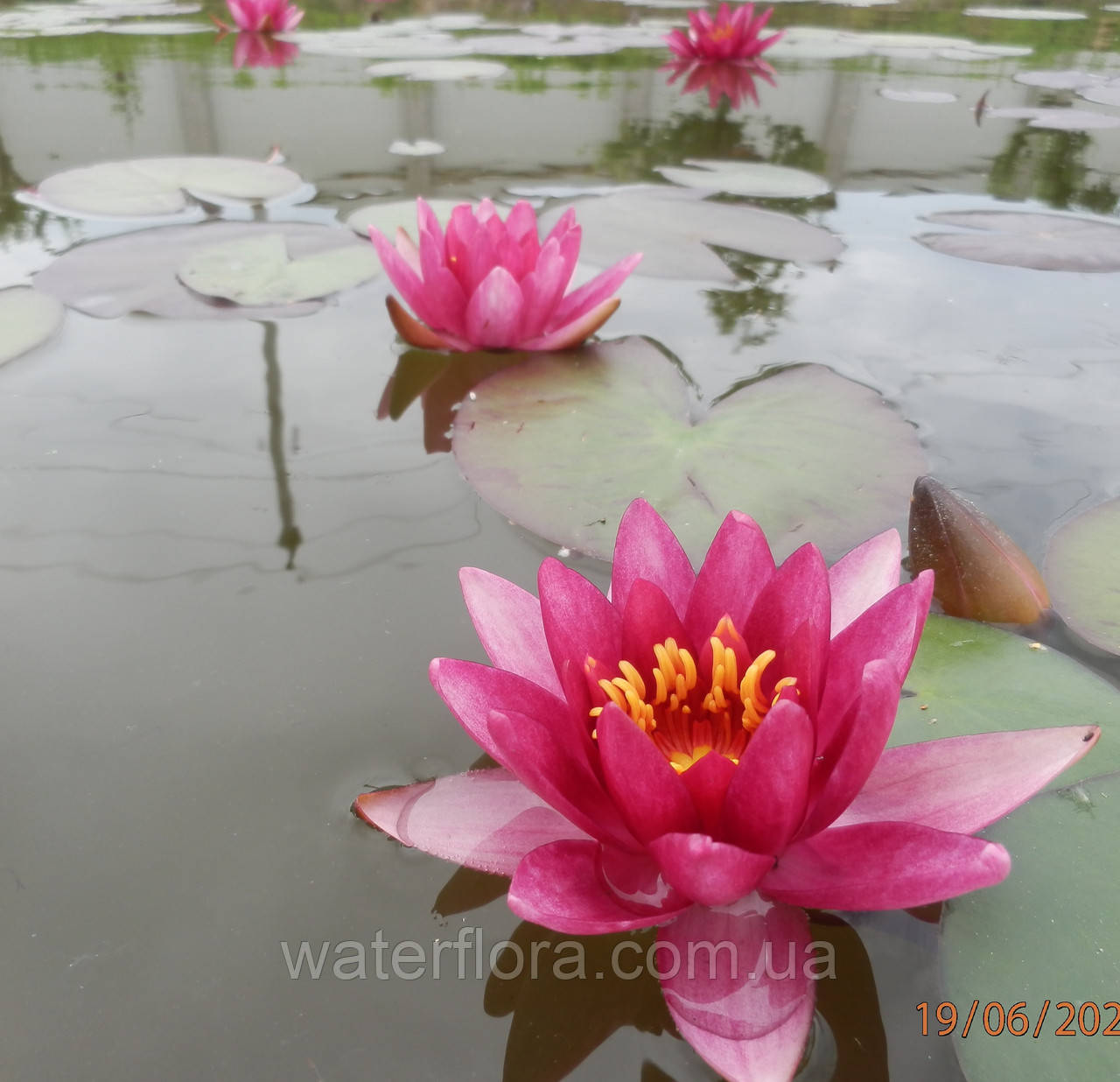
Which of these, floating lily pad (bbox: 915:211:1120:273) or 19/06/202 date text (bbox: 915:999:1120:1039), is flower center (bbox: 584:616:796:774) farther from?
floating lily pad (bbox: 915:211:1120:273)

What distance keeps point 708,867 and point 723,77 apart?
5350 millimetres

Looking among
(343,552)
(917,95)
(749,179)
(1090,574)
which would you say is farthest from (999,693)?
(917,95)

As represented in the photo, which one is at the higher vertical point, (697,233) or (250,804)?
(697,233)

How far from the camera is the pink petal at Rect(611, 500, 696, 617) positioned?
0.85 metres

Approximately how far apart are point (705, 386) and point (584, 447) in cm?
35

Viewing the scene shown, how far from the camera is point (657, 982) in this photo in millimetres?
702

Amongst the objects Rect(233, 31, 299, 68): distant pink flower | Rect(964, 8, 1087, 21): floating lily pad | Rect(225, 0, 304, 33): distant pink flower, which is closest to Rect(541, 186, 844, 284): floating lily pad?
Rect(233, 31, 299, 68): distant pink flower

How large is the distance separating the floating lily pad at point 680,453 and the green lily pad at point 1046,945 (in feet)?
1.59

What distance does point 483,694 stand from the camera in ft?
2.43

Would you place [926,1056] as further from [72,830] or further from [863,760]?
[72,830]

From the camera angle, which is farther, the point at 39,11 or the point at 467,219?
the point at 39,11

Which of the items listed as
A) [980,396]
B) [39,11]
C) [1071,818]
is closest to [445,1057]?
[1071,818]

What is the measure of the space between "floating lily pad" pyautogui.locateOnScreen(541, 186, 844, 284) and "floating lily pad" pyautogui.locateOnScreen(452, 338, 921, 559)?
57 cm

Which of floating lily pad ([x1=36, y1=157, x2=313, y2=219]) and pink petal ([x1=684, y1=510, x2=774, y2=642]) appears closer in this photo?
pink petal ([x1=684, y1=510, x2=774, y2=642])
